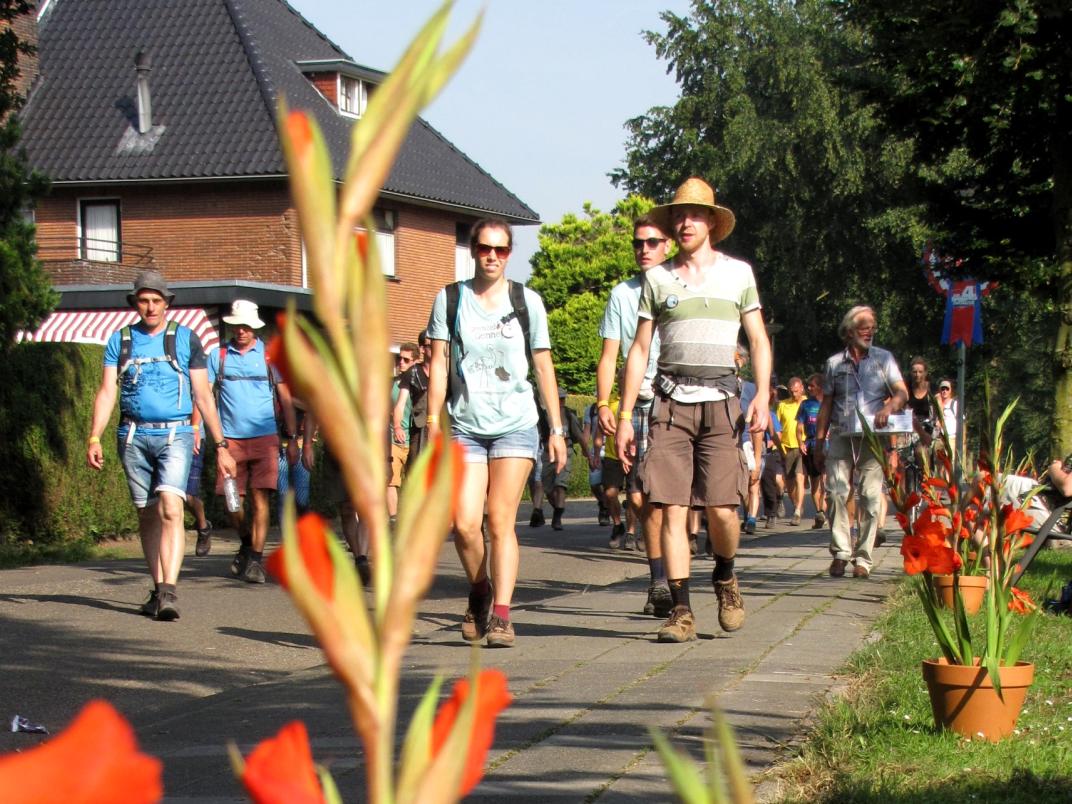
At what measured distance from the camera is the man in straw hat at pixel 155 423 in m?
9.39

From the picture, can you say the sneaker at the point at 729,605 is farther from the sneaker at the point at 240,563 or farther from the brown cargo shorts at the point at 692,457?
the sneaker at the point at 240,563

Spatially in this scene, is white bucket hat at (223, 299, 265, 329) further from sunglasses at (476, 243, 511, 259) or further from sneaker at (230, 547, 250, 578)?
sunglasses at (476, 243, 511, 259)

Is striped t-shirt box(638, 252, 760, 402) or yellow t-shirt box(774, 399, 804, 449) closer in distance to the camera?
striped t-shirt box(638, 252, 760, 402)

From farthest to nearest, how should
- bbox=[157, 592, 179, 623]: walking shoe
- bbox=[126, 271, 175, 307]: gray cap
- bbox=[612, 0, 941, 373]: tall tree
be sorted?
bbox=[612, 0, 941, 373]: tall tree, bbox=[126, 271, 175, 307]: gray cap, bbox=[157, 592, 179, 623]: walking shoe

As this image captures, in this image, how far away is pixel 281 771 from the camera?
0.47 metres

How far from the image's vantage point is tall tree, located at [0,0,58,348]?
14.9 metres

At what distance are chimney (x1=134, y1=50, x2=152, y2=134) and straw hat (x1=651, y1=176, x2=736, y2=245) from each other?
30388mm

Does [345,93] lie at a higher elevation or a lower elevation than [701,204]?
higher

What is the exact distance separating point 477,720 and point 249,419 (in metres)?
11.6

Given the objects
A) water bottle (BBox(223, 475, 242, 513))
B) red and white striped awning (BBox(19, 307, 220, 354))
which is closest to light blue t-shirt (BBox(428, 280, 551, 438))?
water bottle (BBox(223, 475, 242, 513))

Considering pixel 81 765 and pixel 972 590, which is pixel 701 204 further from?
pixel 81 765

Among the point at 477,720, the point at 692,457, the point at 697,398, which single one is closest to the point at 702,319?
the point at 697,398

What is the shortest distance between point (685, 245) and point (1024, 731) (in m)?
3.31

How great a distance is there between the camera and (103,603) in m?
10.3
